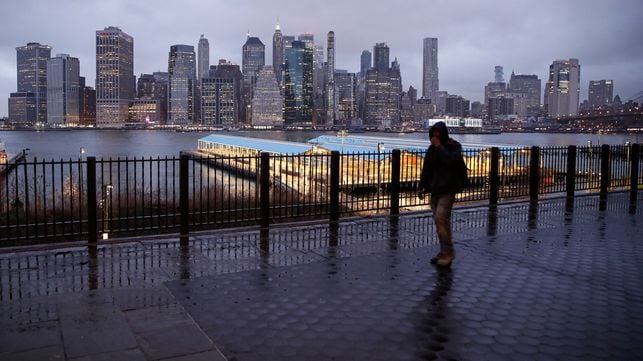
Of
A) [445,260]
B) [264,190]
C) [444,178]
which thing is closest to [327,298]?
[445,260]

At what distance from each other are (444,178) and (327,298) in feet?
9.30

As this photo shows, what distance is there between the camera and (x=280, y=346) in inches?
211

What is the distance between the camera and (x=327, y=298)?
688cm

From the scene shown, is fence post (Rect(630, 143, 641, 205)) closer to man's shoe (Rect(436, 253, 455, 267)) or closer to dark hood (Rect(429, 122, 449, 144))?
man's shoe (Rect(436, 253, 455, 267))

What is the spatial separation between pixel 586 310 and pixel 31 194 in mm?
42038

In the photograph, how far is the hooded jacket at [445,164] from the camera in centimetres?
848

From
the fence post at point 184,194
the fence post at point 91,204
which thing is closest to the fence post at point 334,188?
the fence post at point 184,194

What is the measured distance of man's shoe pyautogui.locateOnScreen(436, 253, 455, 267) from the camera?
27.8 ft

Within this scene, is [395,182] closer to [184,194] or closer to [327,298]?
[184,194]

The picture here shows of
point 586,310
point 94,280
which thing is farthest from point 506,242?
point 94,280

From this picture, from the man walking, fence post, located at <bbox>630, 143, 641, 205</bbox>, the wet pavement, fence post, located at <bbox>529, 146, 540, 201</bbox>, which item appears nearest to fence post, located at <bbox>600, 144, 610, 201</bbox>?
fence post, located at <bbox>630, 143, 641, 205</bbox>

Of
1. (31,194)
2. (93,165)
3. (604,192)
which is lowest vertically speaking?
(31,194)

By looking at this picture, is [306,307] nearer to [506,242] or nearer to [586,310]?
[586,310]

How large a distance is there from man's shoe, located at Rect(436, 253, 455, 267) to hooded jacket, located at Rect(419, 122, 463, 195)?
0.94 metres
